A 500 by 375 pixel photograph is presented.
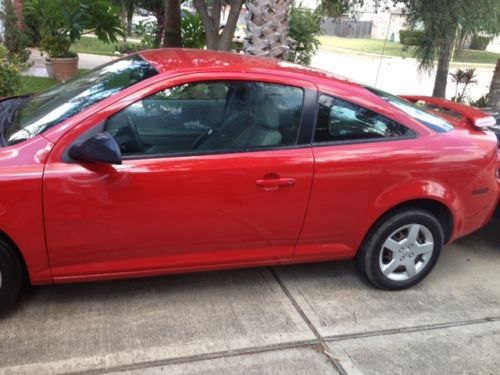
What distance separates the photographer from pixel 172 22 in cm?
933

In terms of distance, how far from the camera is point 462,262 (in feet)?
14.3

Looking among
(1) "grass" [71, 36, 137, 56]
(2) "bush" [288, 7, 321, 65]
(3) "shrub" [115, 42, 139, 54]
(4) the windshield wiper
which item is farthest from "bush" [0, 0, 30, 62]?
(4) the windshield wiper

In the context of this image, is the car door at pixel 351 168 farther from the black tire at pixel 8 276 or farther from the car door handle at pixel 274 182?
the black tire at pixel 8 276

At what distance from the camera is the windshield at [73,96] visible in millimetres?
2998

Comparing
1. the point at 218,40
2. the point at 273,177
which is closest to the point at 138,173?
the point at 273,177

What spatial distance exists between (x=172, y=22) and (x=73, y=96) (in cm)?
657

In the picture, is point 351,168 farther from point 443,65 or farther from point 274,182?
point 443,65

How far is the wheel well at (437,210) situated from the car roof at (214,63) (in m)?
0.90

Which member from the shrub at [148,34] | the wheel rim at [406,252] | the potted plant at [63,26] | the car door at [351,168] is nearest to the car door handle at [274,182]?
the car door at [351,168]

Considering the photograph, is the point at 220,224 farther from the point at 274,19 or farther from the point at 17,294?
the point at 274,19

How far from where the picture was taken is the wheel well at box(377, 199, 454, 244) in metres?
3.57

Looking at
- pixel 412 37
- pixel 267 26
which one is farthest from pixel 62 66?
pixel 412 37

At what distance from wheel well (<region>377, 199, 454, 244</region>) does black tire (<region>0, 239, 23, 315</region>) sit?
93.0 inches

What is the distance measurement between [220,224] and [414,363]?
143 centimetres
